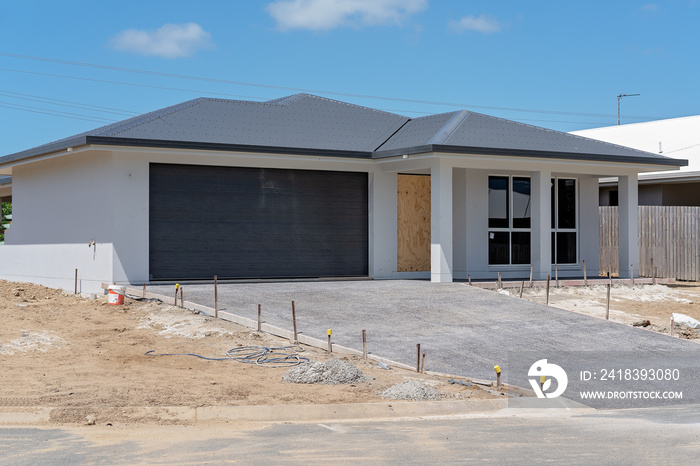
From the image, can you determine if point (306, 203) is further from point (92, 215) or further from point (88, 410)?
point (88, 410)

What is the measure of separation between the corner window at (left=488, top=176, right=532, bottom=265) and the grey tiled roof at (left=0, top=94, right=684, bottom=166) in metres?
1.30

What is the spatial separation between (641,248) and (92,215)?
55.9 feet

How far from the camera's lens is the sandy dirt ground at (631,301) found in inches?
682

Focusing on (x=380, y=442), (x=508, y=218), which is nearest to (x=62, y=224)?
(x=508, y=218)

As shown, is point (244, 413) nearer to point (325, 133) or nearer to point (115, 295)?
point (115, 295)

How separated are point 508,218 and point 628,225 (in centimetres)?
374

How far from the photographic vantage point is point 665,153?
3309cm

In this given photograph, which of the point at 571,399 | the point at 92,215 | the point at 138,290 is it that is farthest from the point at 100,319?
the point at 571,399

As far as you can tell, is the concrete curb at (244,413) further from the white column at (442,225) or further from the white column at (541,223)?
the white column at (541,223)

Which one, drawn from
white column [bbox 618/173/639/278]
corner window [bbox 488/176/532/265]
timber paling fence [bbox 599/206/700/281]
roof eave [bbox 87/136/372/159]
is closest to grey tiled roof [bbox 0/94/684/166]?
roof eave [bbox 87/136/372/159]

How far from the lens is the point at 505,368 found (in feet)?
39.1

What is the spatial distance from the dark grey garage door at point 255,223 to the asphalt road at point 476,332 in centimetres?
113

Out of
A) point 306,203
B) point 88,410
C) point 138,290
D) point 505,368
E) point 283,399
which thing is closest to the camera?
point 88,410

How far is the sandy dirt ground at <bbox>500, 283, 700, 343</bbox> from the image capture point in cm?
1733
